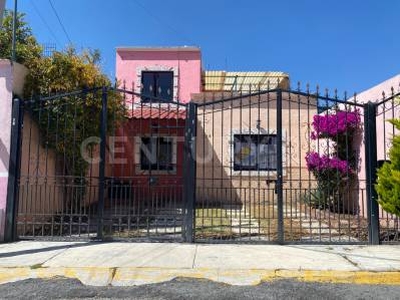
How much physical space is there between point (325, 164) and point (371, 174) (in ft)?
13.0

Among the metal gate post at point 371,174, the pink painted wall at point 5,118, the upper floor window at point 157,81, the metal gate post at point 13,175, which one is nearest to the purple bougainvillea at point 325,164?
the metal gate post at point 371,174

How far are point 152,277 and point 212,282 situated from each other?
2.61 feet

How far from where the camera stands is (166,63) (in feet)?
63.2

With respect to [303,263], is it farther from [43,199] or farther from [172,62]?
[172,62]

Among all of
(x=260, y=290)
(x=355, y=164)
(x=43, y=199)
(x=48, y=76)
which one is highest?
(x=48, y=76)

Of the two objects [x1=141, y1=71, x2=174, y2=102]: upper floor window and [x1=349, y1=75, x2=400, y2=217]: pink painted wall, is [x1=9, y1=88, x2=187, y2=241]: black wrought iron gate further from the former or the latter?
[x1=141, y1=71, x2=174, y2=102]: upper floor window

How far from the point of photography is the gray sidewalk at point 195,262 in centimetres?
558

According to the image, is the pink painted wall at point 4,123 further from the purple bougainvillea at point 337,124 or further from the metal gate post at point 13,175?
the purple bougainvillea at point 337,124

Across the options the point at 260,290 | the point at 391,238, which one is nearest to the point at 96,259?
the point at 260,290

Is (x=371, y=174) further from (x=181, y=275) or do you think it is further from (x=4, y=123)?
(x=4, y=123)

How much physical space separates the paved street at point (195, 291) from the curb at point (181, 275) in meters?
0.18

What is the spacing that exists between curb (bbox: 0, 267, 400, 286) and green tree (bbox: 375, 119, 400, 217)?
1.21 metres

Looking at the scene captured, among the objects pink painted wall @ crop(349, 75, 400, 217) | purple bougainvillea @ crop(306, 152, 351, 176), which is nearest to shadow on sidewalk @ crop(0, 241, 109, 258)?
pink painted wall @ crop(349, 75, 400, 217)

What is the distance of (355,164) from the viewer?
11.3m
